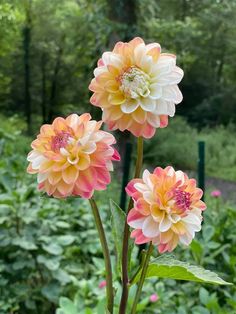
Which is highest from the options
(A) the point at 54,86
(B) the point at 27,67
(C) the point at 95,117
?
(B) the point at 27,67

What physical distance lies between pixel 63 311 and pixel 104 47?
21.7 feet

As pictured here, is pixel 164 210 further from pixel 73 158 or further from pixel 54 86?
pixel 54 86

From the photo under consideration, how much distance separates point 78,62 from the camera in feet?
47.8

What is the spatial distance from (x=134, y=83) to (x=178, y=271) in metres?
0.28

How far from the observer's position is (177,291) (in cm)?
225

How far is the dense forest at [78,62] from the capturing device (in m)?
13.1

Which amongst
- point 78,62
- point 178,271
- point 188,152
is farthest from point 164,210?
point 78,62

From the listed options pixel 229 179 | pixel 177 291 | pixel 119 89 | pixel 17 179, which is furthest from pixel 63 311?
pixel 229 179

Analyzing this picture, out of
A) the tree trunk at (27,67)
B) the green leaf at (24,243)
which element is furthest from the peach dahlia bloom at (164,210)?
the tree trunk at (27,67)

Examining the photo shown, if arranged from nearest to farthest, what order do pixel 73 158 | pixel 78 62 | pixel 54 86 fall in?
pixel 73 158, pixel 78 62, pixel 54 86

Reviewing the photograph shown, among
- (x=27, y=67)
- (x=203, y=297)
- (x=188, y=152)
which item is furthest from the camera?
(x=27, y=67)

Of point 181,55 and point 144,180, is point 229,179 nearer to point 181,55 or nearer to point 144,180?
point 181,55

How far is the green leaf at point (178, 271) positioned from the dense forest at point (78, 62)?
10770mm

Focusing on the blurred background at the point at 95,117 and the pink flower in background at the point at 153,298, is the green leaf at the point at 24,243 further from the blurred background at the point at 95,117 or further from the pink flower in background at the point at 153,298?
the pink flower in background at the point at 153,298
